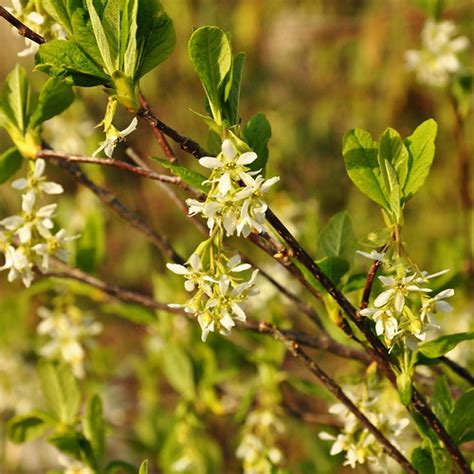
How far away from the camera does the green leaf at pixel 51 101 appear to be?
2.43 ft

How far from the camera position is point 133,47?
0.58 m

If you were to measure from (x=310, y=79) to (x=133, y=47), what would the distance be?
3109mm

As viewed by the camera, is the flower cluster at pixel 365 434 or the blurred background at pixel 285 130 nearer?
the flower cluster at pixel 365 434

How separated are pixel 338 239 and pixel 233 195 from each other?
22 centimetres

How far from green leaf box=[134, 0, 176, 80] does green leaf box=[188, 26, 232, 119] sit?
0.03 meters

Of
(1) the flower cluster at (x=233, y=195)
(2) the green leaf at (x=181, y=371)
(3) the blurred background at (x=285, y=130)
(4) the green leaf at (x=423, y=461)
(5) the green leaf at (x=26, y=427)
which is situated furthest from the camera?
(3) the blurred background at (x=285, y=130)

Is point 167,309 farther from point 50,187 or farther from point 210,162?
point 210,162

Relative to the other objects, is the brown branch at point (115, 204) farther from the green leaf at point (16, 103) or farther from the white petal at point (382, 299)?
the white petal at point (382, 299)

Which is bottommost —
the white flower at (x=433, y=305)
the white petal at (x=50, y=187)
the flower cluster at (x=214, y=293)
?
the white flower at (x=433, y=305)

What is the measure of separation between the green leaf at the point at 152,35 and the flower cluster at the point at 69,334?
25.3 inches

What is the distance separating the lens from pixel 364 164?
0.64 metres

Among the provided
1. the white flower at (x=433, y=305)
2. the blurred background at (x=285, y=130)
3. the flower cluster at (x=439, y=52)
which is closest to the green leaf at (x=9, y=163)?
the white flower at (x=433, y=305)

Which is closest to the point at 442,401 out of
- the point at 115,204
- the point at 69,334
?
the point at 115,204

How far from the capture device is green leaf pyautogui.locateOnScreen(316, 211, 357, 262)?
29.9 inches
